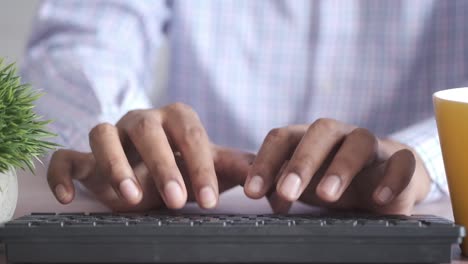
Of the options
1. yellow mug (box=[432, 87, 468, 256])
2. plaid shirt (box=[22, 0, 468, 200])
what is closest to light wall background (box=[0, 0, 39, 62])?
plaid shirt (box=[22, 0, 468, 200])

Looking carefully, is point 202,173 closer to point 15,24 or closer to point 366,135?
point 366,135

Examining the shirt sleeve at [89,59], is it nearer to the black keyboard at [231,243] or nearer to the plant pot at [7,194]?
the plant pot at [7,194]

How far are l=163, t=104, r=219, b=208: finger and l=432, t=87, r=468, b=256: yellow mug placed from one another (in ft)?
0.59

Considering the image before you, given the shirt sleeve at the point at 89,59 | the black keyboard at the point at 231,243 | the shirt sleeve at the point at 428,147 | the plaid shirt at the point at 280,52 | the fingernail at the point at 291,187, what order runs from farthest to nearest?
the plaid shirt at the point at 280,52
the shirt sleeve at the point at 89,59
the shirt sleeve at the point at 428,147
the fingernail at the point at 291,187
the black keyboard at the point at 231,243

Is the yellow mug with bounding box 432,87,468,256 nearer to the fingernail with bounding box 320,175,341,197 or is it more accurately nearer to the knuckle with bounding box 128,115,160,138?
the fingernail with bounding box 320,175,341,197

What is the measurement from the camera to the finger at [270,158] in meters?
0.62

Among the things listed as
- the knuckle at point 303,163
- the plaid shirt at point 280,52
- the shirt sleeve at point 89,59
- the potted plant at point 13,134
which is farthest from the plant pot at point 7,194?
the plaid shirt at point 280,52

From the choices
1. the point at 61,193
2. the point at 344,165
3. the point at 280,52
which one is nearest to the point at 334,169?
the point at 344,165

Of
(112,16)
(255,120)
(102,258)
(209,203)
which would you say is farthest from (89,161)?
(255,120)

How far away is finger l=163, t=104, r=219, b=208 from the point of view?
1.95 feet

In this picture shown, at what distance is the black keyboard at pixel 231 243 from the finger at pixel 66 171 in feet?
0.74

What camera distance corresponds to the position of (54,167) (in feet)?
2.32

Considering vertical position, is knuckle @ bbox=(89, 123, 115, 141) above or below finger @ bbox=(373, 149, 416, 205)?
above

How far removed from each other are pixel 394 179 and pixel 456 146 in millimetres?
118
